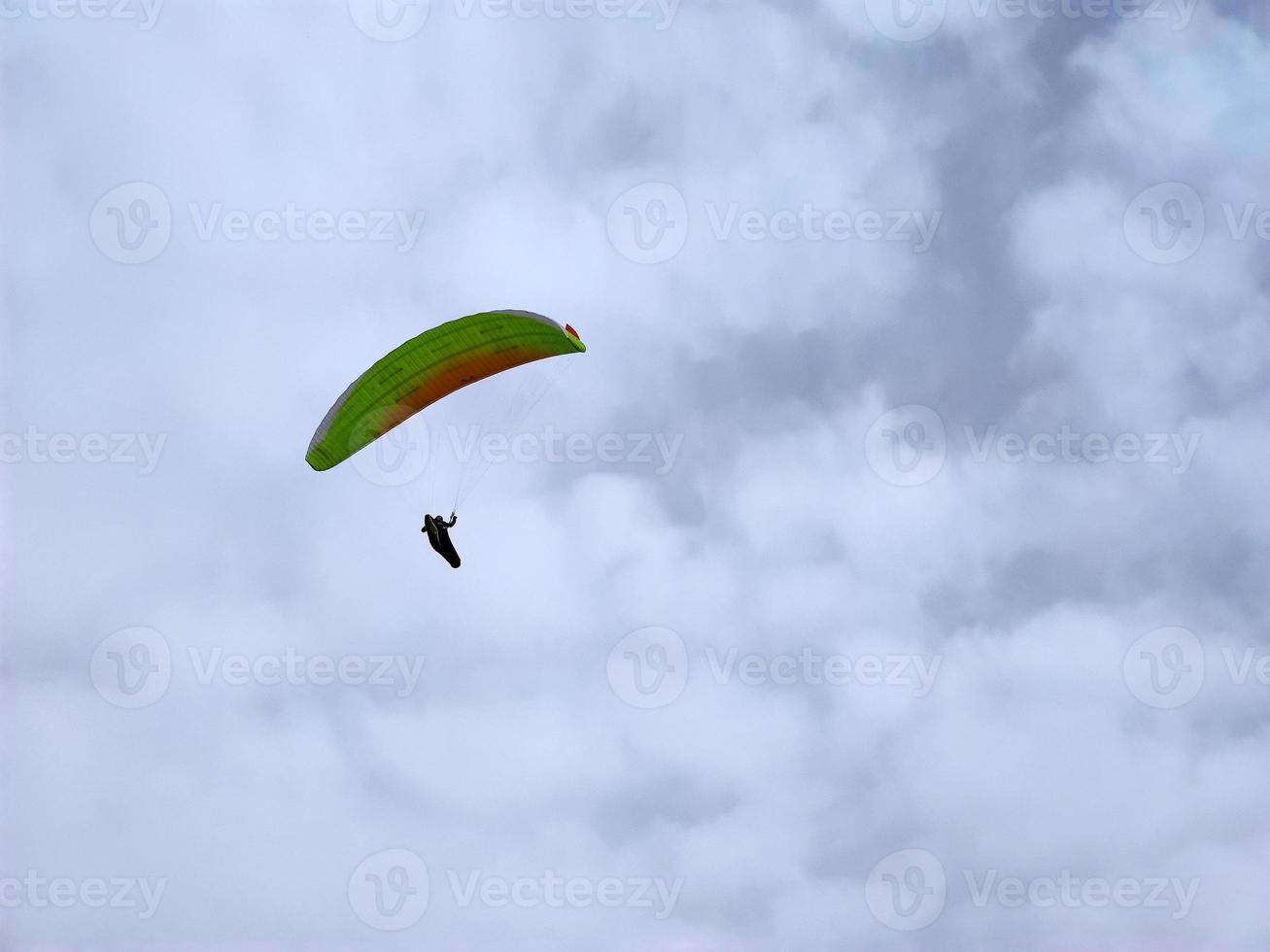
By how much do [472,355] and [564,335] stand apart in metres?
4.11

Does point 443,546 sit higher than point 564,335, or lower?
lower

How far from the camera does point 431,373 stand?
4028 centimetres

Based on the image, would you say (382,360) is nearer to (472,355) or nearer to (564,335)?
(472,355)

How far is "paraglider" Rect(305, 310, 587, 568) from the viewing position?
1515 inches

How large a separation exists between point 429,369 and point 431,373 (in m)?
0.20

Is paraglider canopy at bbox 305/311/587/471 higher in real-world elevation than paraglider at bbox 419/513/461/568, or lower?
higher

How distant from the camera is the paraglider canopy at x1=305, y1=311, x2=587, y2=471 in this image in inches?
1510

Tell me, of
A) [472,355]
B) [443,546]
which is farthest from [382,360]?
[443,546]

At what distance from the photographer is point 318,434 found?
4103 centimetres

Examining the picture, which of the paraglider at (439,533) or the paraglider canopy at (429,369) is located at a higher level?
the paraglider canopy at (429,369)

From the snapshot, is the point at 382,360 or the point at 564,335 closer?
the point at 564,335

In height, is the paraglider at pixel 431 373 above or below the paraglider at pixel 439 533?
above

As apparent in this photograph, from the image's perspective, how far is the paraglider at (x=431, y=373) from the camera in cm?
3847

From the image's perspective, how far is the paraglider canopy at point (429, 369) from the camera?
126 ft
